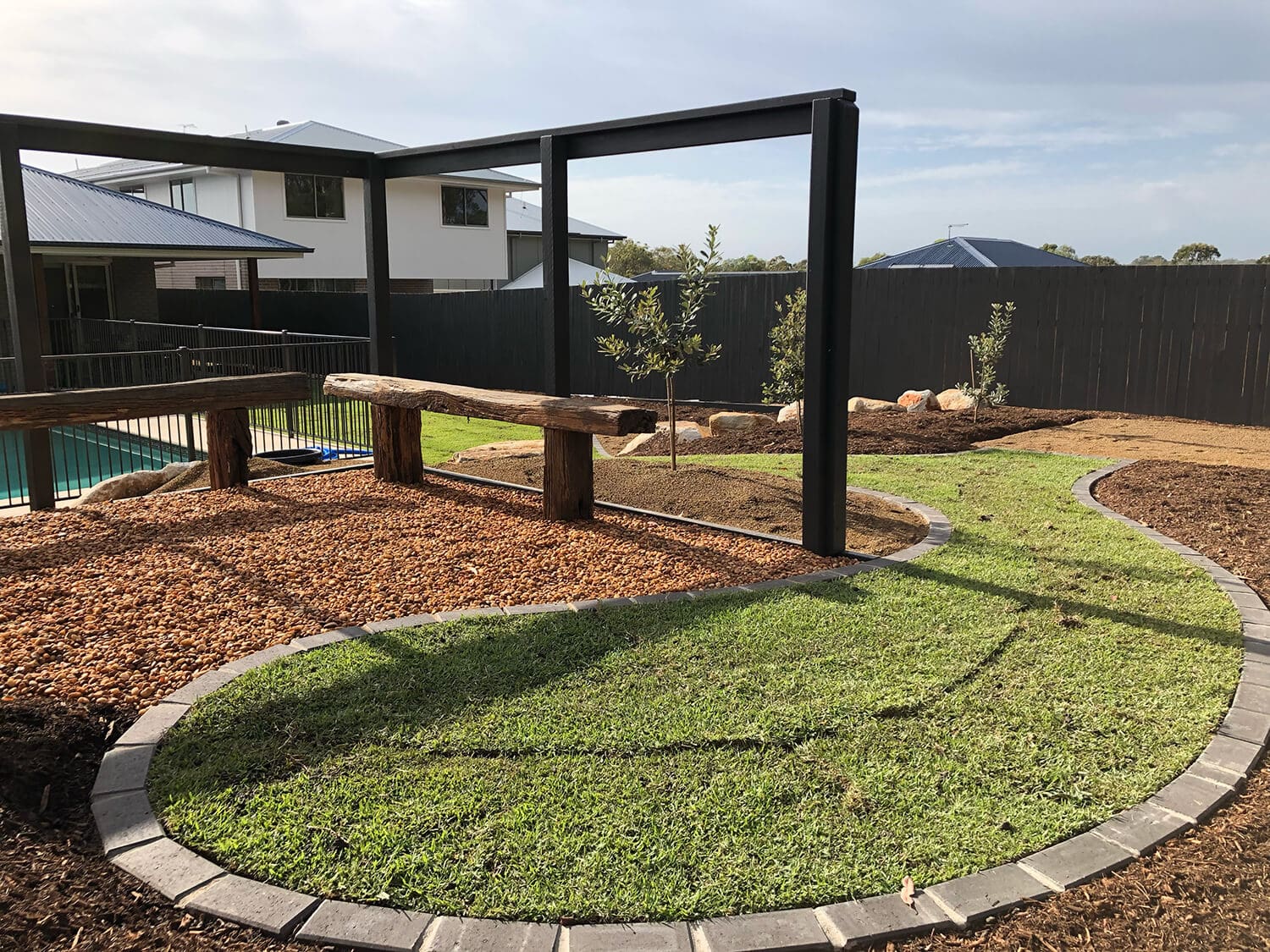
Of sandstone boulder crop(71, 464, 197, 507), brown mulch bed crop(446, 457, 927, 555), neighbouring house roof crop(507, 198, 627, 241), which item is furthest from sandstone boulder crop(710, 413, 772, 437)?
neighbouring house roof crop(507, 198, 627, 241)

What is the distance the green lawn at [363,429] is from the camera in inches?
440

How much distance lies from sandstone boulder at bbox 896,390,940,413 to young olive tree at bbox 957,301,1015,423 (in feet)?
1.30

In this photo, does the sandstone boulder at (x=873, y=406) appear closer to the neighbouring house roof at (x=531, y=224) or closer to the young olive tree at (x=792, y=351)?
the young olive tree at (x=792, y=351)

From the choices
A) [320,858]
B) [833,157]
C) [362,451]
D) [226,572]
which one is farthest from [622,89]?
[320,858]

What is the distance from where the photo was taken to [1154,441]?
10.4 meters

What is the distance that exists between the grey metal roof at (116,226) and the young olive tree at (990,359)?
1298cm

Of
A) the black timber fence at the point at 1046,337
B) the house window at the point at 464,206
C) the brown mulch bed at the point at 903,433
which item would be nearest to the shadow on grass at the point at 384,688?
the brown mulch bed at the point at 903,433

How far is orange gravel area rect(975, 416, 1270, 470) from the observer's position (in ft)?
30.9

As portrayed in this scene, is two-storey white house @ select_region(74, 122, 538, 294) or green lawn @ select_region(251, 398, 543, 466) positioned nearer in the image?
green lawn @ select_region(251, 398, 543, 466)

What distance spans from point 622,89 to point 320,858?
1309cm

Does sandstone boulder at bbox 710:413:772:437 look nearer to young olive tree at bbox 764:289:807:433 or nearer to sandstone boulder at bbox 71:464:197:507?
young olive tree at bbox 764:289:807:433

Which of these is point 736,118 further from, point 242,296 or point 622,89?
point 242,296

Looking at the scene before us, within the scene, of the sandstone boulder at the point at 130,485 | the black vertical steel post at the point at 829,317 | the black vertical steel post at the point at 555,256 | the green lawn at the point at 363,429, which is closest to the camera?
the black vertical steel post at the point at 829,317

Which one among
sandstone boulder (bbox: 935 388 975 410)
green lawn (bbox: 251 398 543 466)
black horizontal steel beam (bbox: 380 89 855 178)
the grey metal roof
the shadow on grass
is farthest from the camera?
the grey metal roof
